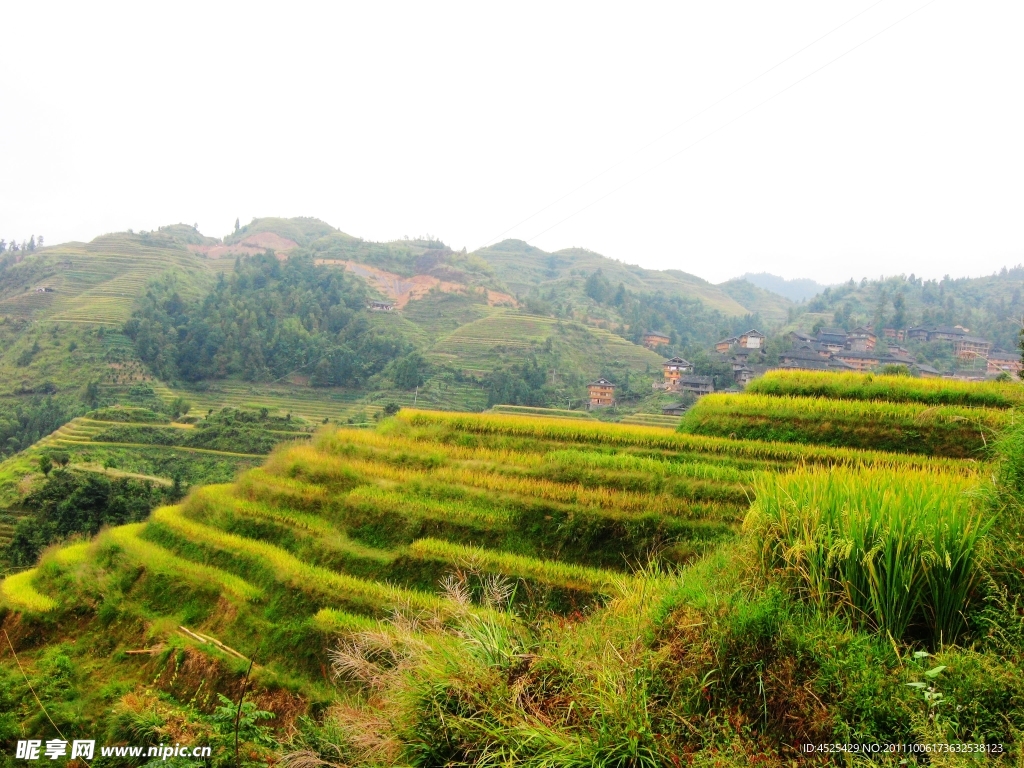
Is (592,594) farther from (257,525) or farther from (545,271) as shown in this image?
(545,271)

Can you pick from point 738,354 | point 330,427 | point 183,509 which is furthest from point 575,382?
point 183,509

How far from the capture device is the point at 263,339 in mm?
44688

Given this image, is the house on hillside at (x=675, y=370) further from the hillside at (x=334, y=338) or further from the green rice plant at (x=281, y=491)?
the green rice plant at (x=281, y=491)

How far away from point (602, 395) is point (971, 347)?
1898 centimetres

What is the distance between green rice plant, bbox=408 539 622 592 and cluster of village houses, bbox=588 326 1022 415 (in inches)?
645

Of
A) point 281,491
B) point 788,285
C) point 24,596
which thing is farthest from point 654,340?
point 788,285

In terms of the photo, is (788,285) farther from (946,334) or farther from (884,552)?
(884,552)

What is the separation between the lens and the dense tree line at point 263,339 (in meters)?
42.1

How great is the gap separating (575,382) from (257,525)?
26690 mm

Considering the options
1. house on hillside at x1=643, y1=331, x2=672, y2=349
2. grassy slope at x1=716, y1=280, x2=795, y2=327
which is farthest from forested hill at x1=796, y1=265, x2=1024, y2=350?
grassy slope at x1=716, y1=280, x2=795, y2=327

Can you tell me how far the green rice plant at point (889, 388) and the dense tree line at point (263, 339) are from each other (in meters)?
28.4

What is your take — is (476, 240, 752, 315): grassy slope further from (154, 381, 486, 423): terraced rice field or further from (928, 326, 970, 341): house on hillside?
(154, 381, 486, 423): terraced rice field

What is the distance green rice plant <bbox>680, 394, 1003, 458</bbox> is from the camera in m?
9.54

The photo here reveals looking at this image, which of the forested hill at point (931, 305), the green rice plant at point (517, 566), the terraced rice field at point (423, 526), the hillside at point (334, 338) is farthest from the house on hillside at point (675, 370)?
the green rice plant at point (517, 566)
